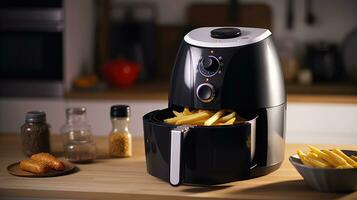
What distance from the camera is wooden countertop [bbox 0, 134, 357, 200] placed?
1637mm

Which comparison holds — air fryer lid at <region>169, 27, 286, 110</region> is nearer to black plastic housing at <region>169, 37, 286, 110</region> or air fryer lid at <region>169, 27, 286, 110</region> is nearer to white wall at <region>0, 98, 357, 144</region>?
black plastic housing at <region>169, 37, 286, 110</region>

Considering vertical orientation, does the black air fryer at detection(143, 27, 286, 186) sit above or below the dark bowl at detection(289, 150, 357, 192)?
above

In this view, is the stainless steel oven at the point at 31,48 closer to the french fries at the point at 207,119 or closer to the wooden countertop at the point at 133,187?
the wooden countertop at the point at 133,187

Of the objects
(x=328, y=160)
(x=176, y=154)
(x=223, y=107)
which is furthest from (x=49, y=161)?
(x=328, y=160)

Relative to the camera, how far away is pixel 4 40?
362cm

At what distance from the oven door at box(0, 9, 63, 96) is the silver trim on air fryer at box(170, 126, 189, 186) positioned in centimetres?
200

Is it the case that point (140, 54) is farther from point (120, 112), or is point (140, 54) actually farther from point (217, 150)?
point (217, 150)

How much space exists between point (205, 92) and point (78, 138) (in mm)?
446

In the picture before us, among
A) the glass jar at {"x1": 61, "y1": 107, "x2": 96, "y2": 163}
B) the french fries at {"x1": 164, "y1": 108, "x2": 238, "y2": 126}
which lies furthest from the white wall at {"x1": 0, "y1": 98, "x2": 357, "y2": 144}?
the french fries at {"x1": 164, "y1": 108, "x2": 238, "y2": 126}

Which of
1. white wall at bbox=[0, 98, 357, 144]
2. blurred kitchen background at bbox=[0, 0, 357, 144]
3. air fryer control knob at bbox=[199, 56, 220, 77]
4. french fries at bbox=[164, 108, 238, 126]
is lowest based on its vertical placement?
white wall at bbox=[0, 98, 357, 144]

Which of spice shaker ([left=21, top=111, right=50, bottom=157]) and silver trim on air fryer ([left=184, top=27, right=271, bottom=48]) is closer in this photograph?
silver trim on air fryer ([left=184, top=27, right=271, bottom=48])

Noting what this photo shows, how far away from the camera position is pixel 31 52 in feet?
11.9

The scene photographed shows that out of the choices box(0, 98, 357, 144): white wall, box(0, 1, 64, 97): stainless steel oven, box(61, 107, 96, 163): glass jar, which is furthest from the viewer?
box(0, 1, 64, 97): stainless steel oven

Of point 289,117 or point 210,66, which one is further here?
point 289,117
